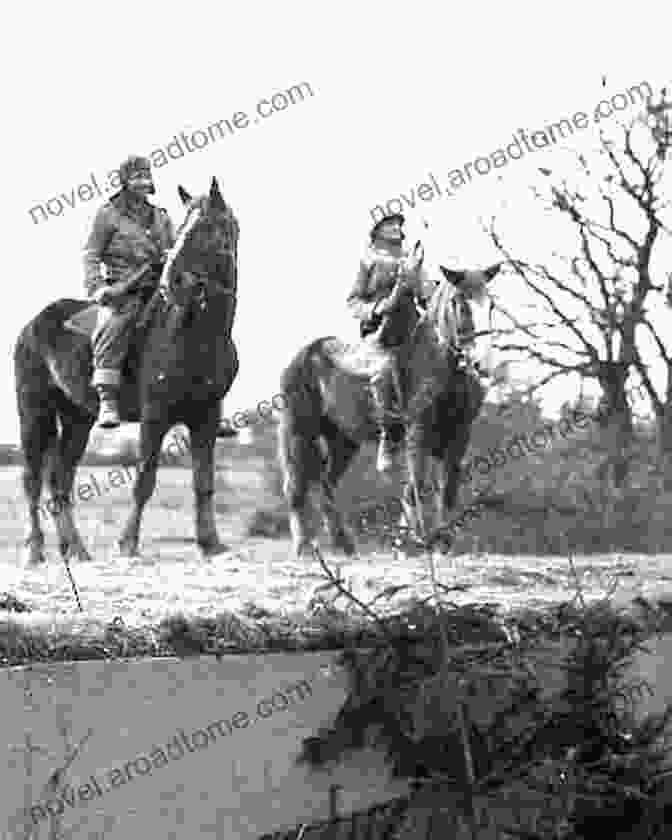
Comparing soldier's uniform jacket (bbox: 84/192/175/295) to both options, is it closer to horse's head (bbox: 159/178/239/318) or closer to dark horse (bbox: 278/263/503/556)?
horse's head (bbox: 159/178/239/318)

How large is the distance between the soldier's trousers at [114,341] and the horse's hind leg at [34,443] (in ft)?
4.85

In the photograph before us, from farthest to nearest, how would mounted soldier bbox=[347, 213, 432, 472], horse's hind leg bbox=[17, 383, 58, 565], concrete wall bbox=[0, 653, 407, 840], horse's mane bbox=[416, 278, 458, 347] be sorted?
1. horse's hind leg bbox=[17, 383, 58, 565]
2. mounted soldier bbox=[347, 213, 432, 472]
3. horse's mane bbox=[416, 278, 458, 347]
4. concrete wall bbox=[0, 653, 407, 840]

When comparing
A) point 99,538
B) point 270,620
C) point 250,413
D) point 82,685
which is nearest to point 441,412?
point 250,413

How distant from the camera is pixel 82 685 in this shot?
20.1ft

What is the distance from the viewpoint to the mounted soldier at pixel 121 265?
517 inches

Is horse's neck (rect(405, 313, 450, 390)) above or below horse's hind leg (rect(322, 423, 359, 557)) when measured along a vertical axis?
above

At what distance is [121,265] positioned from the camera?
44.3 feet

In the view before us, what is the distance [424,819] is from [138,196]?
824cm

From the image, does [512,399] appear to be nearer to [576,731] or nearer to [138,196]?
[138,196]

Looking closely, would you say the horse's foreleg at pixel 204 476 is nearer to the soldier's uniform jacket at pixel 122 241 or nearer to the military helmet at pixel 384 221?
the soldier's uniform jacket at pixel 122 241

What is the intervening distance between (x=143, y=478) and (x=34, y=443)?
179cm

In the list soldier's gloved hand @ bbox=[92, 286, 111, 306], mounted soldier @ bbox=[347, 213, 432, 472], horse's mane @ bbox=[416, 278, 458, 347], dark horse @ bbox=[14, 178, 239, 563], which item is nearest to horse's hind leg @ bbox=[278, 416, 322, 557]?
mounted soldier @ bbox=[347, 213, 432, 472]

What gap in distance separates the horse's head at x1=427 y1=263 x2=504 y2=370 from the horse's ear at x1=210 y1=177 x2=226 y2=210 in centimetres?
170

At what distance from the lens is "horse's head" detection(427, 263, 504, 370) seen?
12719 mm
